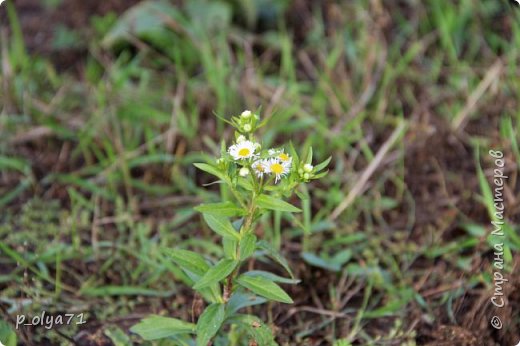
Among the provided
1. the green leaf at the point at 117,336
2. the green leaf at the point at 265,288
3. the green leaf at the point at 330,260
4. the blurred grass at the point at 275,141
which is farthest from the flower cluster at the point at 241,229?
the green leaf at the point at 330,260

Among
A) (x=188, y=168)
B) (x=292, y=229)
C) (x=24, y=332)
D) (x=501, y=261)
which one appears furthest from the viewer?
(x=188, y=168)

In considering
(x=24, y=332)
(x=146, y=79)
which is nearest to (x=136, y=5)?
(x=146, y=79)

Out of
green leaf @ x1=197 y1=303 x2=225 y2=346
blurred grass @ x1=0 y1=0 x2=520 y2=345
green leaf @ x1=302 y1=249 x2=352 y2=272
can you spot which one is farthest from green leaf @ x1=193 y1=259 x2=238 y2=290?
green leaf @ x1=302 y1=249 x2=352 y2=272

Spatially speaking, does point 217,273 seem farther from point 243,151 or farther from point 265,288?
point 243,151

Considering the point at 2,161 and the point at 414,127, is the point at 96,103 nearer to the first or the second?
the point at 2,161

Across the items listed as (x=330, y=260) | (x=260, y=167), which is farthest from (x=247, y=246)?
(x=330, y=260)

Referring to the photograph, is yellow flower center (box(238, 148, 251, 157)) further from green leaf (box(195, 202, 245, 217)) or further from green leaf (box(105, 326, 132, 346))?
green leaf (box(105, 326, 132, 346))
